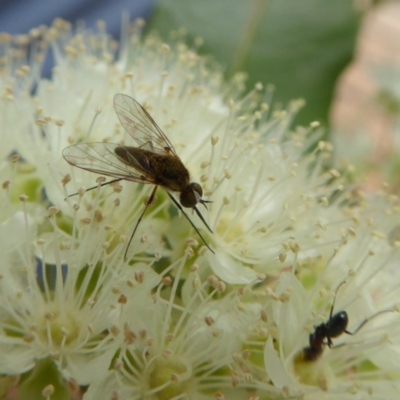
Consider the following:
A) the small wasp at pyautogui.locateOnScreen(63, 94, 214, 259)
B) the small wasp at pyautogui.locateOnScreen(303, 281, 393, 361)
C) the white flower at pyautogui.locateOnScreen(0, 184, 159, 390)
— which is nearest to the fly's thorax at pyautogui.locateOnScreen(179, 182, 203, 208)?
the small wasp at pyautogui.locateOnScreen(63, 94, 214, 259)

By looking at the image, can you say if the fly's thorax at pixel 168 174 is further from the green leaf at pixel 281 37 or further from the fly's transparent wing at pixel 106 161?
the green leaf at pixel 281 37

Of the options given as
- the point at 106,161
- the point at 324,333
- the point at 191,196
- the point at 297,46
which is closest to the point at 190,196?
the point at 191,196

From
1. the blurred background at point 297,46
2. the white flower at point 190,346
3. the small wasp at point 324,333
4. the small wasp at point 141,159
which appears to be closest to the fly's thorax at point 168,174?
the small wasp at point 141,159

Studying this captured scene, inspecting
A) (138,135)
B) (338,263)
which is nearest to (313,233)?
(338,263)

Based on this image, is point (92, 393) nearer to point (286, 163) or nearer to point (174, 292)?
point (174, 292)

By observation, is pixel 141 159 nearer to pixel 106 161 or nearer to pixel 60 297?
pixel 106 161
